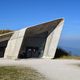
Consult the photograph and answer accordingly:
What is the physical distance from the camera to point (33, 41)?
1746 inches

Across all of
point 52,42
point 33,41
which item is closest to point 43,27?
point 52,42

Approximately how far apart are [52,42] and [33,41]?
14.6ft

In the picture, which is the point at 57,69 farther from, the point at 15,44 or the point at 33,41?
the point at 33,41

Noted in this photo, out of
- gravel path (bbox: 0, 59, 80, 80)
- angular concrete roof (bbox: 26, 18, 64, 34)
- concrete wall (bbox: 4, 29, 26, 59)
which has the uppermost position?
angular concrete roof (bbox: 26, 18, 64, 34)

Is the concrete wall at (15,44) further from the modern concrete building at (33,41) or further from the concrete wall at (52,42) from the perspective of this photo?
the concrete wall at (52,42)

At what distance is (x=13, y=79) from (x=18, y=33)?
75.4 ft

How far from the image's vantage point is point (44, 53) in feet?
136

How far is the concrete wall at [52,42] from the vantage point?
40094mm

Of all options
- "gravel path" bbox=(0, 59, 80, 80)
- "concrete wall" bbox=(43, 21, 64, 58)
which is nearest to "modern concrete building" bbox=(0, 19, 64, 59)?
"concrete wall" bbox=(43, 21, 64, 58)

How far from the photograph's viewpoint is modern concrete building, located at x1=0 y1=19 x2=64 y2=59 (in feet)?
127

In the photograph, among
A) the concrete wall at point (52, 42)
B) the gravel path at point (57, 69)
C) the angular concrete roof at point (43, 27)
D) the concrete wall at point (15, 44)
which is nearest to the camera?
the gravel path at point (57, 69)

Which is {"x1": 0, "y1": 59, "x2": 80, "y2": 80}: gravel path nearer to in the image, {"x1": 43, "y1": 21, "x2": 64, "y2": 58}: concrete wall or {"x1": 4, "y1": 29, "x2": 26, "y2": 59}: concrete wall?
{"x1": 4, "y1": 29, "x2": 26, "y2": 59}: concrete wall

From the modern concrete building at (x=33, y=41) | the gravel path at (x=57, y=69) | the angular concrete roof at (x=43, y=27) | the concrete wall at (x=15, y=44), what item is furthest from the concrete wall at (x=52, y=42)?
the gravel path at (x=57, y=69)

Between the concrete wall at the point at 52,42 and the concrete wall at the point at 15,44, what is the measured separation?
15.3ft
